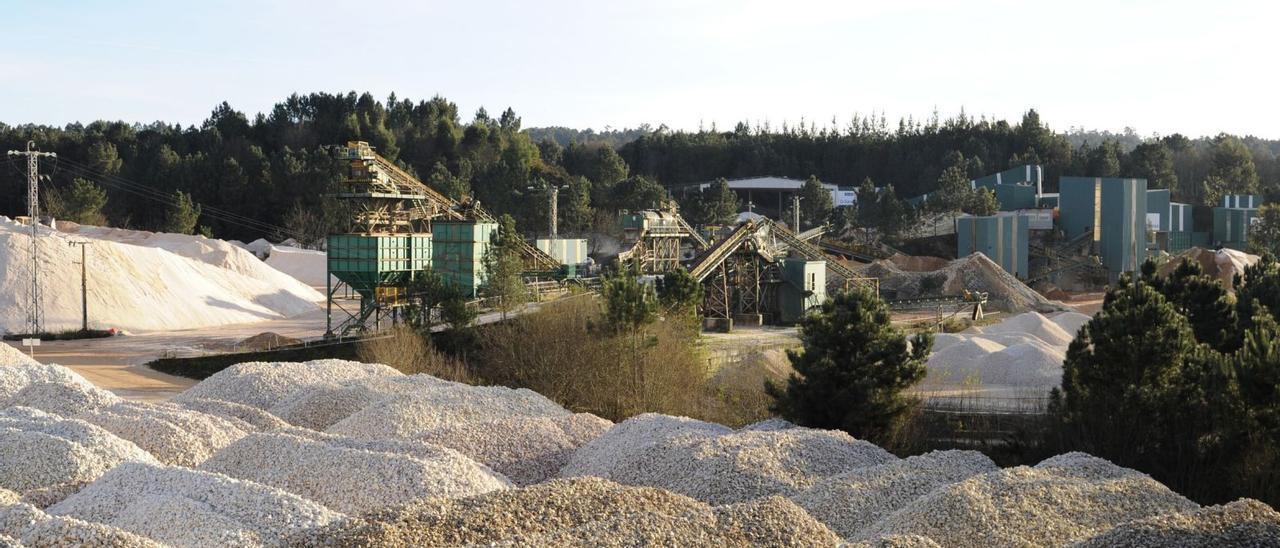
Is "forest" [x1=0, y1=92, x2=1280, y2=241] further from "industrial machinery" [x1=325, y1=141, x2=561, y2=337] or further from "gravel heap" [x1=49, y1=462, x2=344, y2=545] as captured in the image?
"gravel heap" [x1=49, y1=462, x2=344, y2=545]

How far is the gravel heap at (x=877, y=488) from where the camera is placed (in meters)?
15.6

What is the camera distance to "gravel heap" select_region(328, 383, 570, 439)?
21359 millimetres

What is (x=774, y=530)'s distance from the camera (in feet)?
41.2

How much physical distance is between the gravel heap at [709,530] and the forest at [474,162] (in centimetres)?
6343

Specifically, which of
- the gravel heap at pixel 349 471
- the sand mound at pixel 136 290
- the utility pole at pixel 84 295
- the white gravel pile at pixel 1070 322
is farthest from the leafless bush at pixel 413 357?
the white gravel pile at pixel 1070 322

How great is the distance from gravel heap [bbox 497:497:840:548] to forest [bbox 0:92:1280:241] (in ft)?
208

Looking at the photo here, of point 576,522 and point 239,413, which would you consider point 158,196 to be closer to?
point 239,413

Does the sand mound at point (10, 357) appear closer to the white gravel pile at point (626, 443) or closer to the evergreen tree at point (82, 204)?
the white gravel pile at point (626, 443)

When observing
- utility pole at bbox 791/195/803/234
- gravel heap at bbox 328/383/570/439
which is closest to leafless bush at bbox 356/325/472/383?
gravel heap at bbox 328/383/570/439

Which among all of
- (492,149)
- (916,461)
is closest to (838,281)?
(916,461)

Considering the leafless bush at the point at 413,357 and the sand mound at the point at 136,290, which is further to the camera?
the sand mound at the point at 136,290

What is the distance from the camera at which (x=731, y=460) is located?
17.9 meters

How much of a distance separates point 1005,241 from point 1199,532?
57025 millimetres

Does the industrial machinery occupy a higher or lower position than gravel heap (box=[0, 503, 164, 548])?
higher
